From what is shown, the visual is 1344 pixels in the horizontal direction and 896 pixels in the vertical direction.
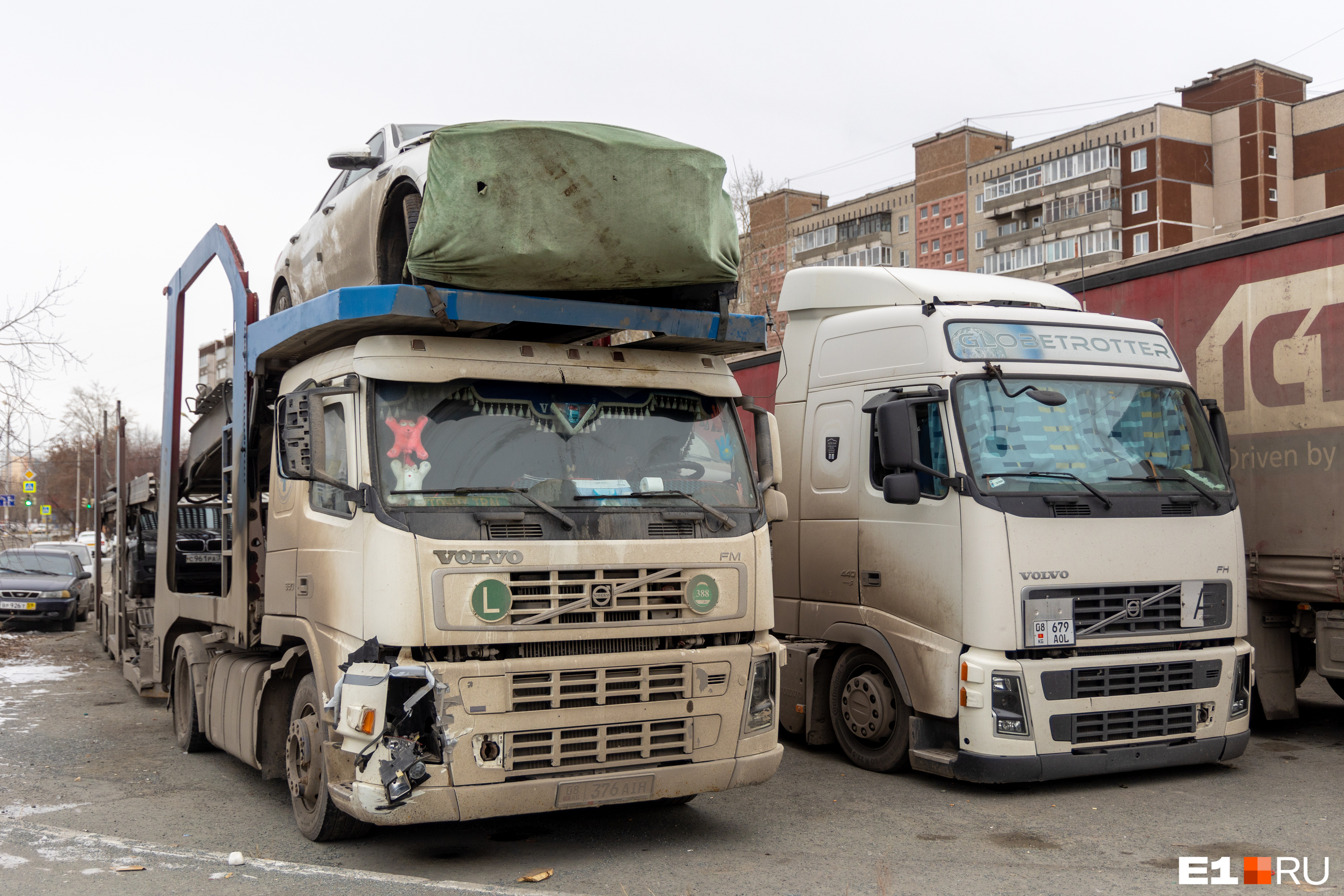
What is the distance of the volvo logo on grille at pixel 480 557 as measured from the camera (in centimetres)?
557

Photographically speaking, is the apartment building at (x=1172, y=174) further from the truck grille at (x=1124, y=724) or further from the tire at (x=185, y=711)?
the truck grille at (x=1124, y=724)

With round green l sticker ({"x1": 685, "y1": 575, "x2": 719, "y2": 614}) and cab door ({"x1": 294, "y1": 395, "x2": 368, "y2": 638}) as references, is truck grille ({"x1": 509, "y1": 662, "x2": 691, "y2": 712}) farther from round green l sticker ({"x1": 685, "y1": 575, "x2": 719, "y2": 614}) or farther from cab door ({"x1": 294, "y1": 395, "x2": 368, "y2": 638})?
cab door ({"x1": 294, "y1": 395, "x2": 368, "y2": 638})

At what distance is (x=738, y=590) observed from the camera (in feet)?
20.3

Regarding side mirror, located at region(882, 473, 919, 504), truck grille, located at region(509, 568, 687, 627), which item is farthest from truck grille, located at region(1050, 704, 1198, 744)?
truck grille, located at region(509, 568, 687, 627)

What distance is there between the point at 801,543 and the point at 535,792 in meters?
3.82

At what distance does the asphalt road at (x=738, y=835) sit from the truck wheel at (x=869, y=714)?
148mm

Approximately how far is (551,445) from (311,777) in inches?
85.5

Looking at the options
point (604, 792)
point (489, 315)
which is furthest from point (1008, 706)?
point (489, 315)

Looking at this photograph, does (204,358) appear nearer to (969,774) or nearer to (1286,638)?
(969,774)

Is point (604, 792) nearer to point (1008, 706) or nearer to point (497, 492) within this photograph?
point (497, 492)

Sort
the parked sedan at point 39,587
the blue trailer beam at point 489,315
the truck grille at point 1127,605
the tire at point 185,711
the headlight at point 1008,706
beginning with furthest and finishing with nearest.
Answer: the parked sedan at point 39,587 < the tire at point 185,711 < the truck grille at point 1127,605 < the headlight at point 1008,706 < the blue trailer beam at point 489,315

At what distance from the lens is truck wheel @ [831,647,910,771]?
8.02m

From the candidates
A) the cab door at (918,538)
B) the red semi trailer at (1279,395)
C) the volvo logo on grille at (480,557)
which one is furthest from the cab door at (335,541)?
the red semi trailer at (1279,395)

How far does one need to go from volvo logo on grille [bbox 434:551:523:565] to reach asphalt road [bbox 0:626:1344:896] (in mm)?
1487
